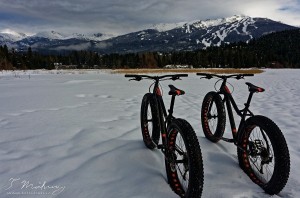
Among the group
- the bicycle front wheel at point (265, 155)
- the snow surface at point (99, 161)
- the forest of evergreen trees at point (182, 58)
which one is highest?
the forest of evergreen trees at point (182, 58)

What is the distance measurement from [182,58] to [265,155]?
152 m

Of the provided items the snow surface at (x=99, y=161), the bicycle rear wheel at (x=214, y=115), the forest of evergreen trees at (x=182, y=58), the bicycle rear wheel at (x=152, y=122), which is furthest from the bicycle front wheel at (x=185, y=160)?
the forest of evergreen trees at (x=182, y=58)

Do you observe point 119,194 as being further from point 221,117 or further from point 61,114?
point 61,114

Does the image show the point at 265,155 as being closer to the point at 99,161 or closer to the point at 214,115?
the point at 214,115

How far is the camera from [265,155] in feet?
13.9

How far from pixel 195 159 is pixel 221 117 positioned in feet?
8.93

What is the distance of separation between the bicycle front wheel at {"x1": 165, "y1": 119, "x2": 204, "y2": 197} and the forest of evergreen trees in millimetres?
120158

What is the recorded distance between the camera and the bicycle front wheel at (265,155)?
387 centimetres

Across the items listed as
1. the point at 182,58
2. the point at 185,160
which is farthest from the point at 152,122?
the point at 182,58

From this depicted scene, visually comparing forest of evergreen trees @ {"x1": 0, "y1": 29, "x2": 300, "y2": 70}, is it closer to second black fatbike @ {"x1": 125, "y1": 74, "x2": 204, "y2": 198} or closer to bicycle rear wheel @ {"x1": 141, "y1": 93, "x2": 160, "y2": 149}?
bicycle rear wheel @ {"x1": 141, "y1": 93, "x2": 160, "y2": 149}

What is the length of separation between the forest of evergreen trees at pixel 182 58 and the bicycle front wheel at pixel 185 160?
12016 cm

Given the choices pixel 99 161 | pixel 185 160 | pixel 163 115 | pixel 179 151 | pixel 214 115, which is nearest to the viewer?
pixel 185 160

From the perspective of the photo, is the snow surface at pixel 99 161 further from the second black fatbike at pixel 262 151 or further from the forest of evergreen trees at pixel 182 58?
the forest of evergreen trees at pixel 182 58

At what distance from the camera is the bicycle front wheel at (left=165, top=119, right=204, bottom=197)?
3.50m
